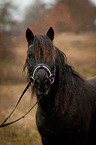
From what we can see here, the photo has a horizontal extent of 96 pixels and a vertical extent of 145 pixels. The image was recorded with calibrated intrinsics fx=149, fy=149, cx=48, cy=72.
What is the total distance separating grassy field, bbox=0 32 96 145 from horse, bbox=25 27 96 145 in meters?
0.54

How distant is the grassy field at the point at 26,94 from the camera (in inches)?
190

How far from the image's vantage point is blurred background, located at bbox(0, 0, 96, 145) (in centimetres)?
555

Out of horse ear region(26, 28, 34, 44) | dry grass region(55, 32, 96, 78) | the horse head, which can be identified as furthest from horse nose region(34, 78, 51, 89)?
dry grass region(55, 32, 96, 78)

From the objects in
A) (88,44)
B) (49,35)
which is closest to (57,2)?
(88,44)

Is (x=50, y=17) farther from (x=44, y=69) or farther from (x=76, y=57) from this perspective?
(x=44, y=69)

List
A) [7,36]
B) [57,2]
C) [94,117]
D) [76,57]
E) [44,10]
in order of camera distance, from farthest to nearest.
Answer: [57,2] < [44,10] < [76,57] < [7,36] < [94,117]

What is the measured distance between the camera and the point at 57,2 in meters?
31.1

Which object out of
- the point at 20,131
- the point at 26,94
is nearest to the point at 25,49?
the point at 26,94

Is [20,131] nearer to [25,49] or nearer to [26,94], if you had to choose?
→ [26,94]

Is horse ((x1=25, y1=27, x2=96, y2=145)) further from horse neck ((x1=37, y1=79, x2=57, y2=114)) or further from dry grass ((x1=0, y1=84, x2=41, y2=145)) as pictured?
dry grass ((x1=0, y1=84, x2=41, y2=145))

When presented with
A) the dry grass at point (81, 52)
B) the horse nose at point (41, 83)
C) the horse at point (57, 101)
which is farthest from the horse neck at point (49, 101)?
the dry grass at point (81, 52)

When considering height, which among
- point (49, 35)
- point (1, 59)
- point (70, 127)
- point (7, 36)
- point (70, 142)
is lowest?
point (70, 142)

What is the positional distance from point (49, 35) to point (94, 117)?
5.43ft

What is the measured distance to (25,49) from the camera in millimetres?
23234
